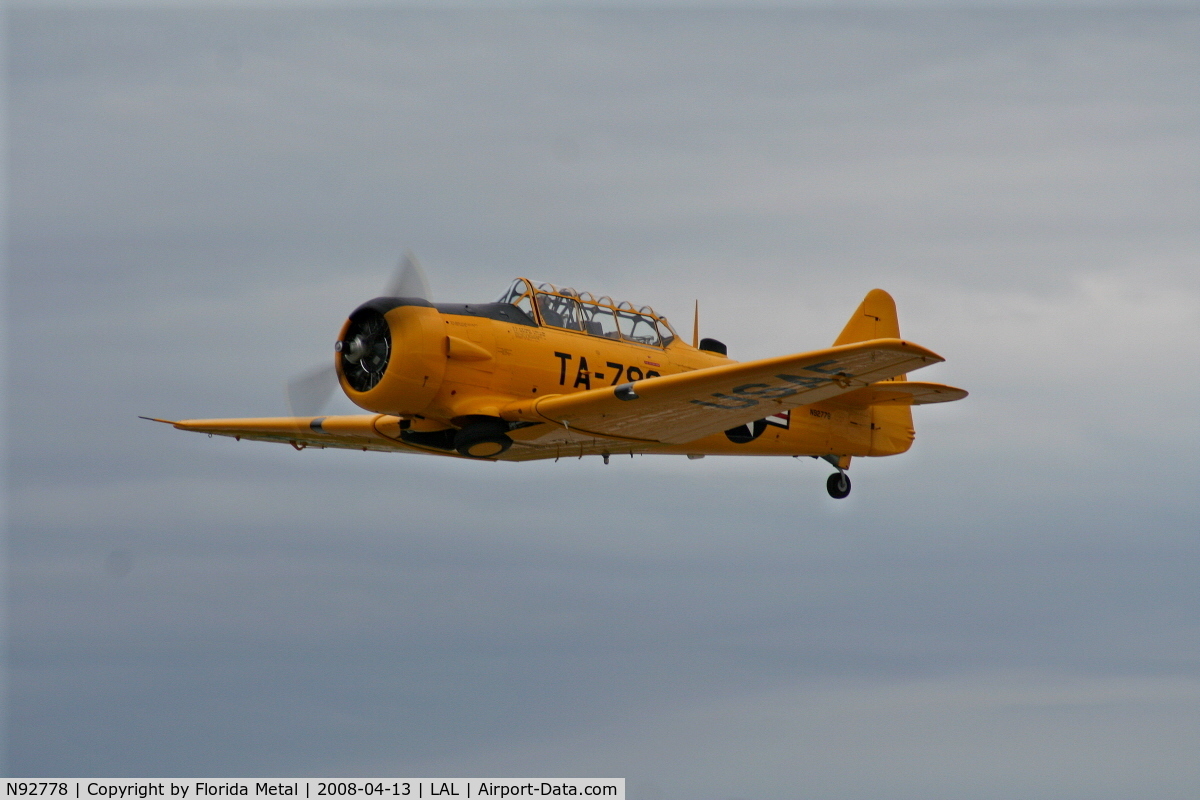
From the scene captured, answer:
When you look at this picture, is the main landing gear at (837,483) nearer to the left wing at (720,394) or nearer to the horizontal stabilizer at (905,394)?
the horizontal stabilizer at (905,394)

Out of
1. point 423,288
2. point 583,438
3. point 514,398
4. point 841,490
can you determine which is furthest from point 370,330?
point 841,490

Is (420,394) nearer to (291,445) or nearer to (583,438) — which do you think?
(583,438)

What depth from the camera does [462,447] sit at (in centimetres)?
1828

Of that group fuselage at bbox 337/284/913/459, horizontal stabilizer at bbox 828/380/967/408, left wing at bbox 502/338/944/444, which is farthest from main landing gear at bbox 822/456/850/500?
left wing at bbox 502/338/944/444

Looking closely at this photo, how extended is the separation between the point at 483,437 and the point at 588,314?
2706 millimetres

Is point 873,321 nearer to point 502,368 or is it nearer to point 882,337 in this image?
point 882,337

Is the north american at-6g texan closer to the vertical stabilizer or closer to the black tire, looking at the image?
the black tire

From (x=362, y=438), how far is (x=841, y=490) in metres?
8.10

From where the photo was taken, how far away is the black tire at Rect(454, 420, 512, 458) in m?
18.1

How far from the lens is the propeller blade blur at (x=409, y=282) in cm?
1822

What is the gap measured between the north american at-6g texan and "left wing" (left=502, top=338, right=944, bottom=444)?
24 millimetres

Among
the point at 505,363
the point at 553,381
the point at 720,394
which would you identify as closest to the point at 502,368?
the point at 505,363

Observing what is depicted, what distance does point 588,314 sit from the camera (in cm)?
1966

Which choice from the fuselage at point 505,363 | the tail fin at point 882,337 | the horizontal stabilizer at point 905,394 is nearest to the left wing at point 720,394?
the fuselage at point 505,363
